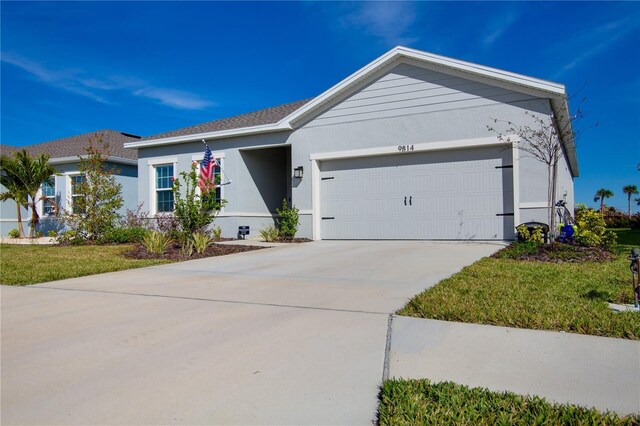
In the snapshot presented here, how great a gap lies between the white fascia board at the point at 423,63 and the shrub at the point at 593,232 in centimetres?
307

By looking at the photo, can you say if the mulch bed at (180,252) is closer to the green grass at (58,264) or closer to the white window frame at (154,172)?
the green grass at (58,264)

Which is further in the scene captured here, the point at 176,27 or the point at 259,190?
the point at 259,190

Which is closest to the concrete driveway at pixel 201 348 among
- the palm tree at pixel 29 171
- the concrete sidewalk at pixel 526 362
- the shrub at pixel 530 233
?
the concrete sidewalk at pixel 526 362

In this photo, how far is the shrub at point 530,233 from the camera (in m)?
9.46

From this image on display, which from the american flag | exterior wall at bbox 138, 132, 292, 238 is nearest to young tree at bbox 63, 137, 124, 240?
exterior wall at bbox 138, 132, 292, 238

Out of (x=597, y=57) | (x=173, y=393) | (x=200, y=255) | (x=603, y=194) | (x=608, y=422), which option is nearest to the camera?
(x=608, y=422)

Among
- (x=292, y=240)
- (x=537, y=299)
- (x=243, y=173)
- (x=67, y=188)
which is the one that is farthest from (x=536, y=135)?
(x=67, y=188)

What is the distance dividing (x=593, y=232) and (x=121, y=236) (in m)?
13.6

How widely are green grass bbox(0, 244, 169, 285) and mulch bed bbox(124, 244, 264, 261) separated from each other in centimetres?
35

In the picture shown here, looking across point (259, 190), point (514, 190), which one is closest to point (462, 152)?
point (514, 190)

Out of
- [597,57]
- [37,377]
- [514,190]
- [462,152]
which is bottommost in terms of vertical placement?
[37,377]

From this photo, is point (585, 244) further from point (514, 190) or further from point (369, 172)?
point (369, 172)

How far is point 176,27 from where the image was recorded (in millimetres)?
12562

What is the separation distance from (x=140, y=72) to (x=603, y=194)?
57.3 meters
